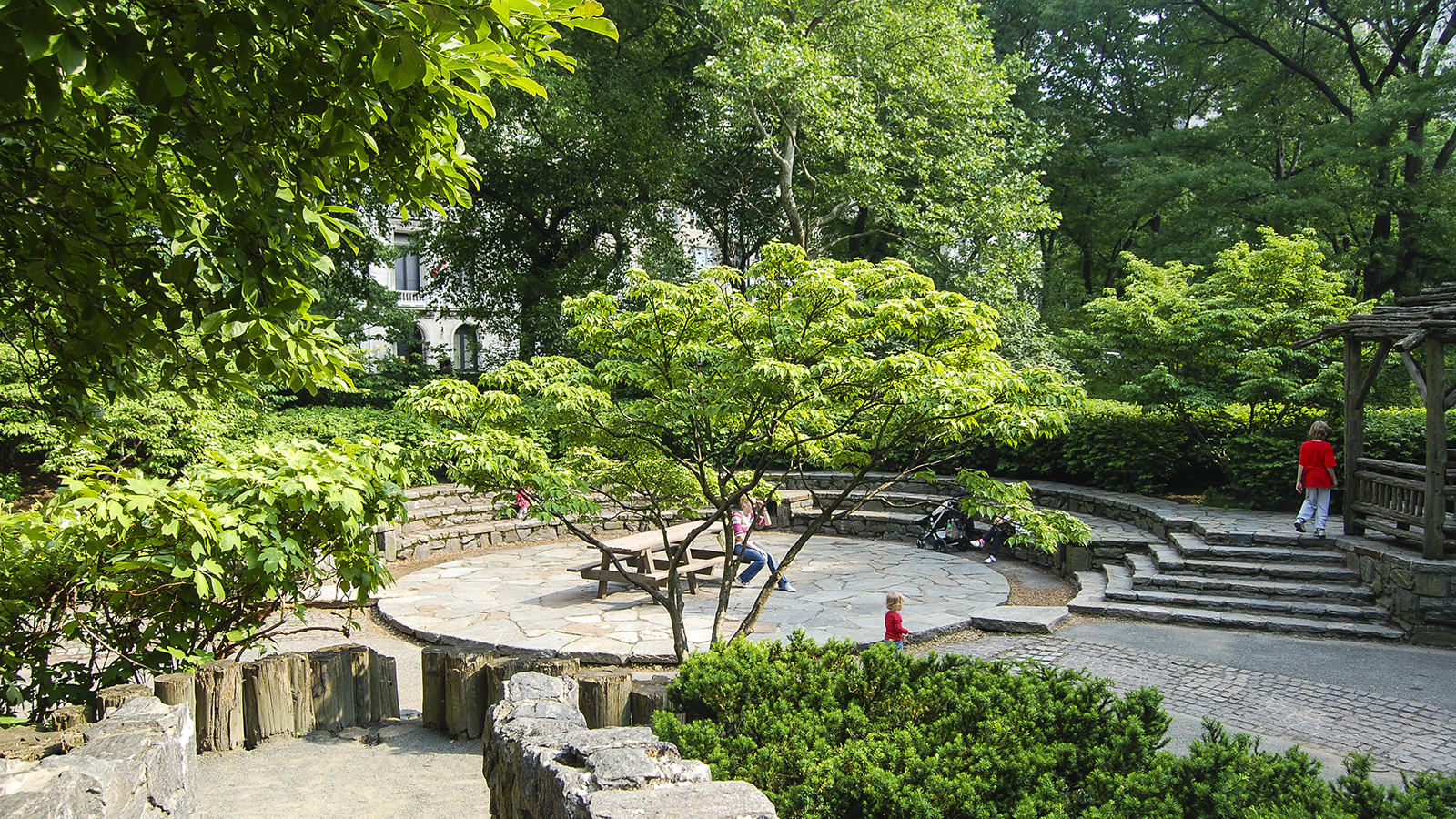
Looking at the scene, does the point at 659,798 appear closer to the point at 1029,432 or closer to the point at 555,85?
the point at 1029,432

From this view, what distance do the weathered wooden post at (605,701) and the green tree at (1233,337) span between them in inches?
452

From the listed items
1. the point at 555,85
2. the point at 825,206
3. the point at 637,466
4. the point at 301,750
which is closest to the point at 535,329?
the point at 555,85

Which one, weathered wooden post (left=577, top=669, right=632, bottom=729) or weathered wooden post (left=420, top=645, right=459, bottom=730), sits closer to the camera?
weathered wooden post (left=577, top=669, right=632, bottom=729)

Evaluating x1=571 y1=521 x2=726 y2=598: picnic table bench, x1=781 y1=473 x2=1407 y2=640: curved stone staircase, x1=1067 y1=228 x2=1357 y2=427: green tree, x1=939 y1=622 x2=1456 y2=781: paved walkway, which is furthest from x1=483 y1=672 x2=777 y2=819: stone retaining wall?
x1=1067 y1=228 x2=1357 y2=427: green tree

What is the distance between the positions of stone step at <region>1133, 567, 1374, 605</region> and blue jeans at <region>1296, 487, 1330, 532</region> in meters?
1.15

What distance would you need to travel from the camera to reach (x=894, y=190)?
1925 cm

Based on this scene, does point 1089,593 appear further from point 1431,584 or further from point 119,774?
point 119,774

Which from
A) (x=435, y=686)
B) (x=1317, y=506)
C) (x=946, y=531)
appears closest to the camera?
(x=435, y=686)

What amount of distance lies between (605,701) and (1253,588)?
808cm

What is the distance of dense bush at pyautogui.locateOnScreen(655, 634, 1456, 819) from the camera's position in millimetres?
3688

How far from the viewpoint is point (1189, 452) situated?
15352mm

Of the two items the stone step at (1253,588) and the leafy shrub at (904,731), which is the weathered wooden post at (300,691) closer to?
the leafy shrub at (904,731)

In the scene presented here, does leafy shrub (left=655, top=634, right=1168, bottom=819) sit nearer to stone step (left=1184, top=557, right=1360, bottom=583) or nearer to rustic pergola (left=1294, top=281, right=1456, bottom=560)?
stone step (left=1184, top=557, right=1360, bottom=583)

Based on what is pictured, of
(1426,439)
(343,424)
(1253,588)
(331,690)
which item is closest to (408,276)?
(343,424)
